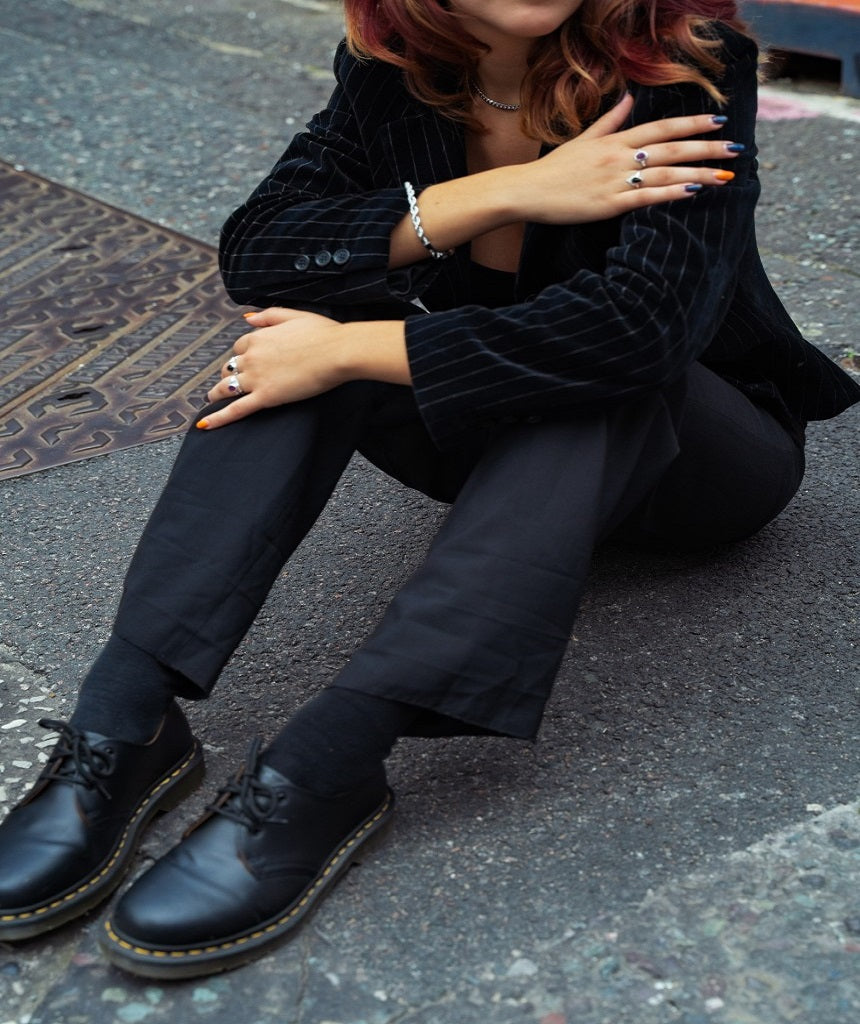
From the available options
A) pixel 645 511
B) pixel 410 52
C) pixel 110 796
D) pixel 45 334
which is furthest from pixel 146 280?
pixel 110 796

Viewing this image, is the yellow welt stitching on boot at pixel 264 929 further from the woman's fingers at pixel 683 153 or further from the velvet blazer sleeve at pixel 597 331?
the woman's fingers at pixel 683 153

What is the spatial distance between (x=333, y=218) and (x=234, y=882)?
1.04 meters

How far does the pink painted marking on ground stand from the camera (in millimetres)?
5008

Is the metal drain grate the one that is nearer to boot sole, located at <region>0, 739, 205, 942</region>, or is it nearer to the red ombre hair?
the red ombre hair

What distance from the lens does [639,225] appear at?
191cm

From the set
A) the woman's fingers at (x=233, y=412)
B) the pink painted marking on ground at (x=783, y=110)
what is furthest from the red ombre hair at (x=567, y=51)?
the pink painted marking on ground at (x=783, y=110)

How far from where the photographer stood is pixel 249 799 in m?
1.68

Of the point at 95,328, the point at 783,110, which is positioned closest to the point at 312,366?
the point at 95,328

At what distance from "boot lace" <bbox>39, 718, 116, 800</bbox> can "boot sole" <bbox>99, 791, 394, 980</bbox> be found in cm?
18

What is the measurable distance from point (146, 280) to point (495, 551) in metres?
2.45

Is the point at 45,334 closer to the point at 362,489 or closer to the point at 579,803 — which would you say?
the point at 362,489

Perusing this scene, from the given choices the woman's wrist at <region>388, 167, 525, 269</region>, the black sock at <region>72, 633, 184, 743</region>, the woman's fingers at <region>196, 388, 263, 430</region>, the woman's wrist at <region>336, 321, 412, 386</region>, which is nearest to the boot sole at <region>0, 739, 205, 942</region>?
the black sock at <region>72, 633, 184, 743</region>

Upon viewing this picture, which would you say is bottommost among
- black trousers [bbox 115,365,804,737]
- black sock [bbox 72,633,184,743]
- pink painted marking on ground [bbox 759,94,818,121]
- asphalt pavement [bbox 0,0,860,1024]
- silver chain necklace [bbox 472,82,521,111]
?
pink painted marking on ground [bbox 759,94,818,121]

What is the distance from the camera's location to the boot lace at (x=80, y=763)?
175 cm
